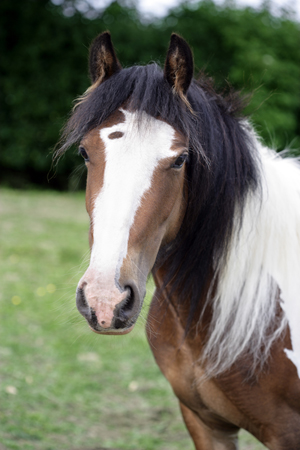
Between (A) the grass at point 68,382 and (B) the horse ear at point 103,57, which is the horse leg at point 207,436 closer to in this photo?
(A) the grass at point 68,382

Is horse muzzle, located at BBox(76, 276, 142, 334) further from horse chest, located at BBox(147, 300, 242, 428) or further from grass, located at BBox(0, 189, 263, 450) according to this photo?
horse chest, located at BBox(147, 300, 242, 428)

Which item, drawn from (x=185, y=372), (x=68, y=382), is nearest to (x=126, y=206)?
(x=185, y=372)

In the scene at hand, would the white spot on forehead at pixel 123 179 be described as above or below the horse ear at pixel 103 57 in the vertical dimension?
below

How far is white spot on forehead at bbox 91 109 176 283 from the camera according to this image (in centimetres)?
144

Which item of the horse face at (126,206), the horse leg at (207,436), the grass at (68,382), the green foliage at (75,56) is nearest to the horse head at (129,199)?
the horse face at (126,206)

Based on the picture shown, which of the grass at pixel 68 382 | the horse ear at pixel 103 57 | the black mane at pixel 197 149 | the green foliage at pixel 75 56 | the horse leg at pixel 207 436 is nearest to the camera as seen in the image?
the black mane at pixel 197 149

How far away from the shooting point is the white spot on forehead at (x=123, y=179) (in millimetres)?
1442

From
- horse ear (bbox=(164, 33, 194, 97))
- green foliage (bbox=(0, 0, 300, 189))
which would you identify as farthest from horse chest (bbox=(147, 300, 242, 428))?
green foliage (bbox=(0, 0, 300, 189))

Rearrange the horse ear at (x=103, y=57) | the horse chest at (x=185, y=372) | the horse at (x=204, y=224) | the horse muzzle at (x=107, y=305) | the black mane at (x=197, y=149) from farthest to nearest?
the horse chest at (x=185, y=372) → the horse ear at (x=103, y=57) → the black mane at (x=197, y=149) → the horse at (x=204, y=224) → the horse muzzle at (x=107, y=305)

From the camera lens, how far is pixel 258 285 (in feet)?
6.27

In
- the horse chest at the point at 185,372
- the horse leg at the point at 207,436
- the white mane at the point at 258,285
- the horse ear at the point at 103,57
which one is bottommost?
the horse leg at the point at 207,436

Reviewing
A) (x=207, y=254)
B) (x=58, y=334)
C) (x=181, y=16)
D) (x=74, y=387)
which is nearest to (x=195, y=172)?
(x=207, y=254)

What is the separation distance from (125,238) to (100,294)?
8.1 inches

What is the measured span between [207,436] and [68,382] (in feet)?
6.85
